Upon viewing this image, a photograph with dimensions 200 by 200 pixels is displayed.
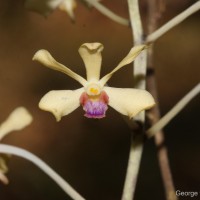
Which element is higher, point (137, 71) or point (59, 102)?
point (137, 71)

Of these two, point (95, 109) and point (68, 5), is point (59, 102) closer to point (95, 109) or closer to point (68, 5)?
point (95, 109)

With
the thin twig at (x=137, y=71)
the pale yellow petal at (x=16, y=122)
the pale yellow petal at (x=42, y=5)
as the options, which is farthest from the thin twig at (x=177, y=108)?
the pale yellow petal at (x=42, y=5)

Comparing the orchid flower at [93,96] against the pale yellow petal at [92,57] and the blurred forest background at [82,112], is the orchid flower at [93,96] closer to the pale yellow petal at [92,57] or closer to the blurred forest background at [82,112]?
the pale yellow petal at [92,57]

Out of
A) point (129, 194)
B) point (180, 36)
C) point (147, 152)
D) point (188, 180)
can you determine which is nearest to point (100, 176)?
point (147, 152)

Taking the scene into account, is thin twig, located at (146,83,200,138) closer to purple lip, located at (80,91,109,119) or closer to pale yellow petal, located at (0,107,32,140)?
purple lip, located at (80,91,109,119)

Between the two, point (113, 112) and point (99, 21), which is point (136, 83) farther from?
point (99, 21)

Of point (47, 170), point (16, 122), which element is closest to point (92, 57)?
point (47, 170)
